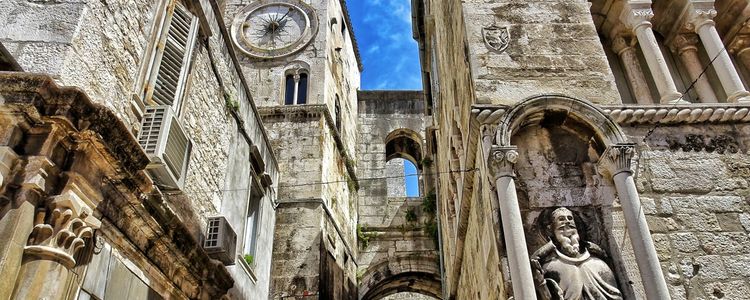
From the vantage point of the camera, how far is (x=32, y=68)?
434cm

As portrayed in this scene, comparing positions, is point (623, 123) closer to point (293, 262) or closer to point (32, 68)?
point (32, 68)

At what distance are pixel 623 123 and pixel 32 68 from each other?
5197 millimetres

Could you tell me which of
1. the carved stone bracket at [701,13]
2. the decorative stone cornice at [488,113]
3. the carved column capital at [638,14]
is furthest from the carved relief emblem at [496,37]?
the carved stone bracket at [701,13]

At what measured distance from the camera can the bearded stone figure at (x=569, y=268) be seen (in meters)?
3.93

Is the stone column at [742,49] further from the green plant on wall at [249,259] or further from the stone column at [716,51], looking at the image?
the green plant on wall at [249,259]

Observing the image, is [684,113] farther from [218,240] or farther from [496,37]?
[218,240]

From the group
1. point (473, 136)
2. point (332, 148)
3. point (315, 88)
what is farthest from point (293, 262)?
point (473, 136)

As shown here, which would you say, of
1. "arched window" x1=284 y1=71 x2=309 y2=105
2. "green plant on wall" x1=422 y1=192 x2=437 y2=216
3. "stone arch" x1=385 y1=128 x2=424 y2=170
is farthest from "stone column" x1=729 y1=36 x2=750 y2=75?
"stone arch" x1=385 y1=128 x2=424 y2=170

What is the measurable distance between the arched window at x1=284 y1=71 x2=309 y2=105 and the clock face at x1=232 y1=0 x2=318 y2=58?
83cm

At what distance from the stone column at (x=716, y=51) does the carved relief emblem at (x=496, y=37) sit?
2.24 meters

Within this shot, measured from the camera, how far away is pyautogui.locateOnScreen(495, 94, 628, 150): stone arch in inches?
186

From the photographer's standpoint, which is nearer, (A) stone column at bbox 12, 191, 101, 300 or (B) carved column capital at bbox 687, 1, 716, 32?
(A) stone column at bbox 12, 191, 101, 300

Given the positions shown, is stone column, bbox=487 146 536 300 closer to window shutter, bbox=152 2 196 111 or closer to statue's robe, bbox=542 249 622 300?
statue's robe, bbox=542 249 622 300

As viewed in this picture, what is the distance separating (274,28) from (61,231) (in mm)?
12412
